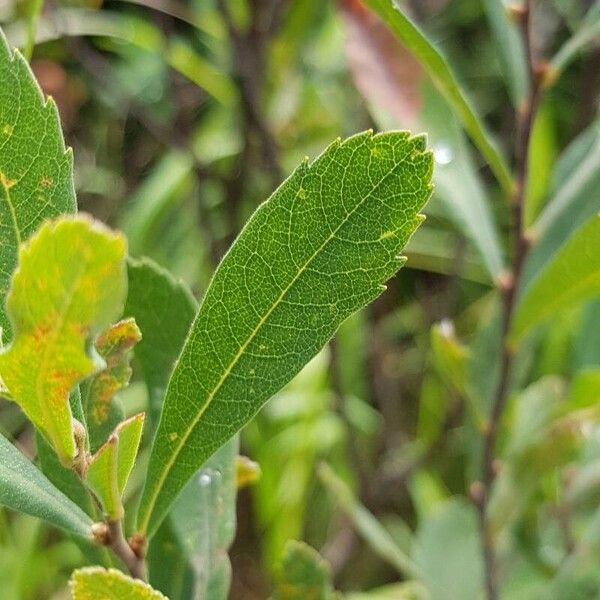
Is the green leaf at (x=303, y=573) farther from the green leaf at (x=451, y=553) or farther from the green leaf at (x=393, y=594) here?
the green leaf at (x=393, y=594)

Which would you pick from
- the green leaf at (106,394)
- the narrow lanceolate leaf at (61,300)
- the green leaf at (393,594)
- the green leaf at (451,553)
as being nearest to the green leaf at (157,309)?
the green leaf at (106,394)

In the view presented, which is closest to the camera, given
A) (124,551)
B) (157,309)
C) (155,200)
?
(124,551)

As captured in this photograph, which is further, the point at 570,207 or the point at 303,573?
the point at 570,207

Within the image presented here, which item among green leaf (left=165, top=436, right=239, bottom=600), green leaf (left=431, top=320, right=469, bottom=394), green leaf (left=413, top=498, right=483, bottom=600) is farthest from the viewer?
green leaf (left=413, top=498, right=483, bottom=600)

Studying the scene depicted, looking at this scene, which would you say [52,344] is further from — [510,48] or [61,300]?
[510,48]

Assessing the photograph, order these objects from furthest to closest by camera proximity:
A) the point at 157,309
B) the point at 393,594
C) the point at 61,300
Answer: the point at 393,594, the point at 157,309, the point at 61,300

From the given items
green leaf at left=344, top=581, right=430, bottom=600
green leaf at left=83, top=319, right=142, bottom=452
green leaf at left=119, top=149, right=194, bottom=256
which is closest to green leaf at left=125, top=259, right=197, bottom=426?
green leaf at left=83, top=319, right=142, bottom=452

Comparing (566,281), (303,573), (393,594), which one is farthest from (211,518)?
(393,594)

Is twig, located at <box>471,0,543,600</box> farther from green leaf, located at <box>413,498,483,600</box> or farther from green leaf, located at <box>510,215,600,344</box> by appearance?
green leaf, located at <box>413,498,483,600</box>
